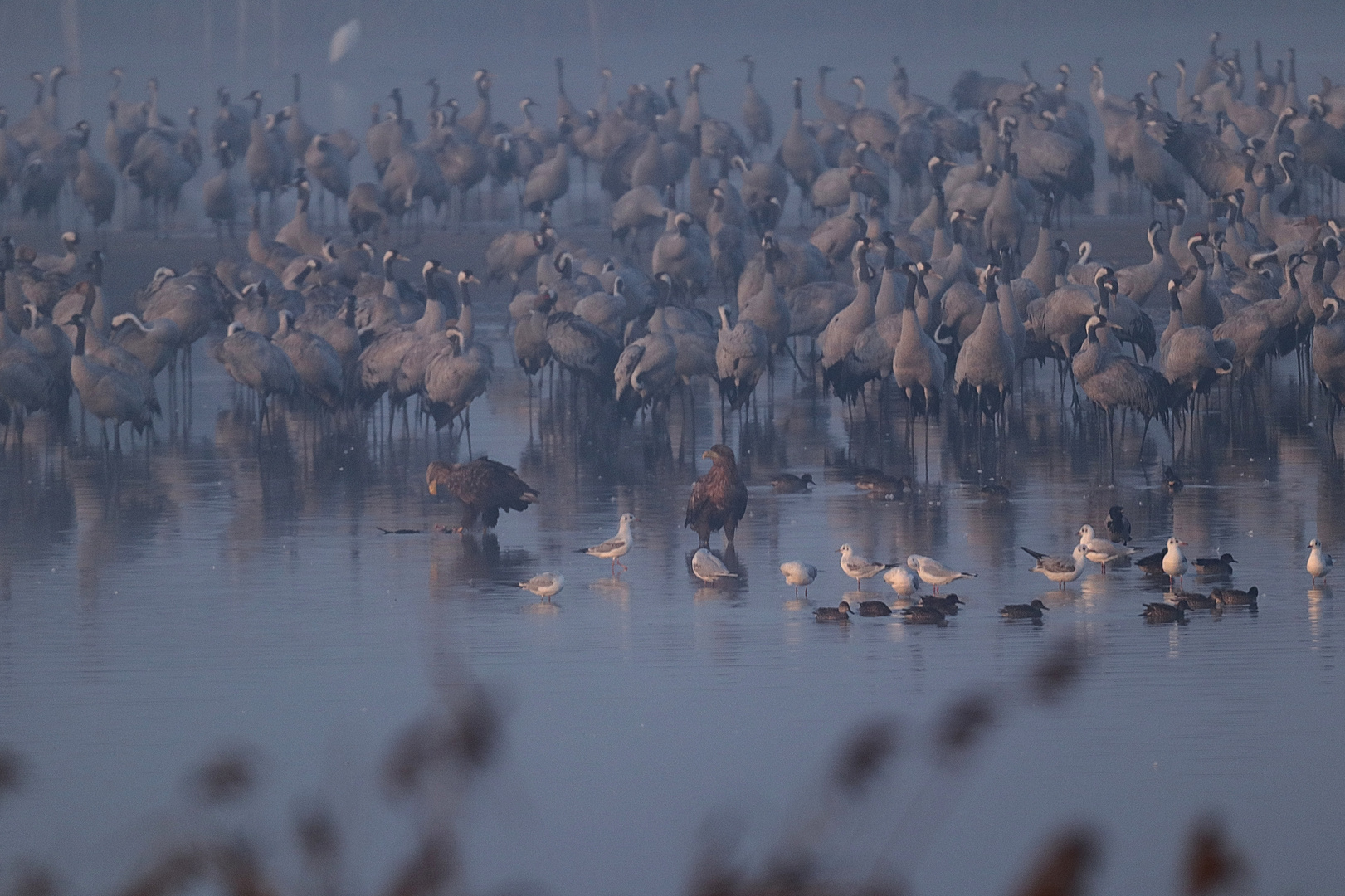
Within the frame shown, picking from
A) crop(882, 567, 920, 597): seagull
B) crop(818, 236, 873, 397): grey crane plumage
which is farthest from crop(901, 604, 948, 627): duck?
crop(818, 236, 873, 397): grey crane plumage

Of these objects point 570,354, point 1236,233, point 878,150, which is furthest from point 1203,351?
point 878,150

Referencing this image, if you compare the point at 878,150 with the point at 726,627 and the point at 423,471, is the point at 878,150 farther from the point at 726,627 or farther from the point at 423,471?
the point at 726,627

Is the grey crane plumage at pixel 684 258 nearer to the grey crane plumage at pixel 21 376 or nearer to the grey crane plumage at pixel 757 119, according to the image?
the grey crane plumage at pixel 21 376

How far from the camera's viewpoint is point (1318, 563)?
1138cm

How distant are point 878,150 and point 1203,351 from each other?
18.5 metres

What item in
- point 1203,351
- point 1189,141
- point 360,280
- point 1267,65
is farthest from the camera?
point 1267,65

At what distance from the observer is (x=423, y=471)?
53.9ft

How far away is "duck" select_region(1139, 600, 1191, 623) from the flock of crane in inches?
250

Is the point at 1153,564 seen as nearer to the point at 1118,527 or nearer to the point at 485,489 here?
the point at 1118,527

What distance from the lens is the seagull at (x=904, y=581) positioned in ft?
36.7

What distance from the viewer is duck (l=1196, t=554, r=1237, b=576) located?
38.3 ft

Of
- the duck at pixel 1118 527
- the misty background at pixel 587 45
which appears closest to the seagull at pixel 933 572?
the duck at pixel 1118 527

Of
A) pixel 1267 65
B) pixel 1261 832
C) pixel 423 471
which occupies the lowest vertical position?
pixel 1261 832

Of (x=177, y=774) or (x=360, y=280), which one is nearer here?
(x=177, y=774)
